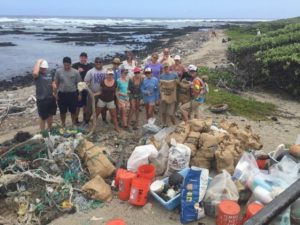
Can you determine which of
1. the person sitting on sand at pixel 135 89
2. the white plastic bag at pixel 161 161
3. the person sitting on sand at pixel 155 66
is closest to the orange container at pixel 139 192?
the white plastic bag at pixel 161 161

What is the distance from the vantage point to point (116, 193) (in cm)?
701

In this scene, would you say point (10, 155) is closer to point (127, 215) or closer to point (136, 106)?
point (127, 215)

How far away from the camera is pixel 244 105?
12.8 m

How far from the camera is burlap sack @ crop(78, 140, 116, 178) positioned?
7387 mm

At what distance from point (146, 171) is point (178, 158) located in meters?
0.64

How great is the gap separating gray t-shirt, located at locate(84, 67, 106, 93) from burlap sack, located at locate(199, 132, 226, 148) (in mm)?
3225

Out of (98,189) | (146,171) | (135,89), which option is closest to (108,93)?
(135,89)

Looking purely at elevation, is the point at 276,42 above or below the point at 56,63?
above

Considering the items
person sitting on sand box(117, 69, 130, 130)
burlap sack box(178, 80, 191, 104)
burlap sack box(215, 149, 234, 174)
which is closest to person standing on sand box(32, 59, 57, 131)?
person sitting on sand box(117, 69, 130, 130)

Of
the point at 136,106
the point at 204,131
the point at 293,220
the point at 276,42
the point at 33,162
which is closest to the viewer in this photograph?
the point at 293,220

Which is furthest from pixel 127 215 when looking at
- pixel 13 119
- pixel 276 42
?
pixel 276 42

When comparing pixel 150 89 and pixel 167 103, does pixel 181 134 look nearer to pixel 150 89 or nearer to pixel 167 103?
pixel 167 103

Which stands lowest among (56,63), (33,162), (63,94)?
(56,63)

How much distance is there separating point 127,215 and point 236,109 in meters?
6.99
